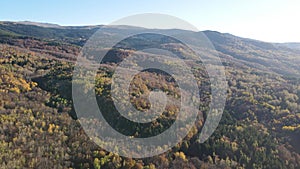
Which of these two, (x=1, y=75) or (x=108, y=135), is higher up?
(x=1, y=75)

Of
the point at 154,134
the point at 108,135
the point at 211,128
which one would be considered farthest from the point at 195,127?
the point at 108,135

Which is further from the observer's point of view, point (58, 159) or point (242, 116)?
point (242, 116)

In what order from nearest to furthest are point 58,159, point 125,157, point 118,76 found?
1. point 58,159
2. point 125,157
3. point 118,76

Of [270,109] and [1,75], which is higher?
[1,75]

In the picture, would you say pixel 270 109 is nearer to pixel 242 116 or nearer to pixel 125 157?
pixel 242 116

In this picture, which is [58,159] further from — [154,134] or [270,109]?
[270,109]

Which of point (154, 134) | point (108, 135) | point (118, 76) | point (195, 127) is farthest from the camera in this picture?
point (118, 76)

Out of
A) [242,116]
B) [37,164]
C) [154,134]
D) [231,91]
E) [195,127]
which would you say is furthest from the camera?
[231,91]

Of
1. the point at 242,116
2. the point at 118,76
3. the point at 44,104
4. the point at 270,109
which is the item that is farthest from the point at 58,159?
the point at 270,109

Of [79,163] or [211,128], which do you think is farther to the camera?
[211,128]
